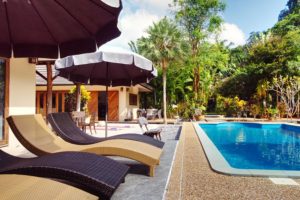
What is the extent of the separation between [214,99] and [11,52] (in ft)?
100

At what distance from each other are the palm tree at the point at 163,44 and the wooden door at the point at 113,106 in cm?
425

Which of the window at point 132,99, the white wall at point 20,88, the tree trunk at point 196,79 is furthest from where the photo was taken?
the tree trunk at point 196,79

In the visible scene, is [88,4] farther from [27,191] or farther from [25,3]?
[27,191]

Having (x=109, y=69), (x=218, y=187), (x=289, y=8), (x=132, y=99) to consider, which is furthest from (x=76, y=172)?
(x=289, y=8)

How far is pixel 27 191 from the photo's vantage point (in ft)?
7.66

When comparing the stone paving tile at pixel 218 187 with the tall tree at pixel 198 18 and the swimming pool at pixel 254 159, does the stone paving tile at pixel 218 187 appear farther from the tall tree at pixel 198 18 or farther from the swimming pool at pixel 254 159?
the tall tree at pixel 198 18

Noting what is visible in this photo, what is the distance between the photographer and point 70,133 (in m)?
6.00

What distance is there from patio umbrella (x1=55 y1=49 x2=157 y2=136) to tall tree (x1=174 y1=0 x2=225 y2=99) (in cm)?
2039

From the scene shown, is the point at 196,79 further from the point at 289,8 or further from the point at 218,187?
the point at 289,8

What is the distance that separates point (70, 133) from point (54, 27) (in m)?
2.46

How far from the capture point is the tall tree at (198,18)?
29219 millimetres

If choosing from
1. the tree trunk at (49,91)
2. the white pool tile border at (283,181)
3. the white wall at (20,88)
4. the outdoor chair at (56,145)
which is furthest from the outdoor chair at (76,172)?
the tree trunk at (49,91)

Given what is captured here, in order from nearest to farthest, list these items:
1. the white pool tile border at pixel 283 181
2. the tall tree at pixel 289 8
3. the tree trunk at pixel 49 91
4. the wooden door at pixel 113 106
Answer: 1. the white pool tile border at pixel 283 181
2. the tree trunk at pixel 49 91
3. the wooden door at pixel 113 106
4. the tall tree at pixel 289 8

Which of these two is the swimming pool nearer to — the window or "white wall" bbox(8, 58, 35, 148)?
"white wall" bbox(8, 58, 35, 148)
